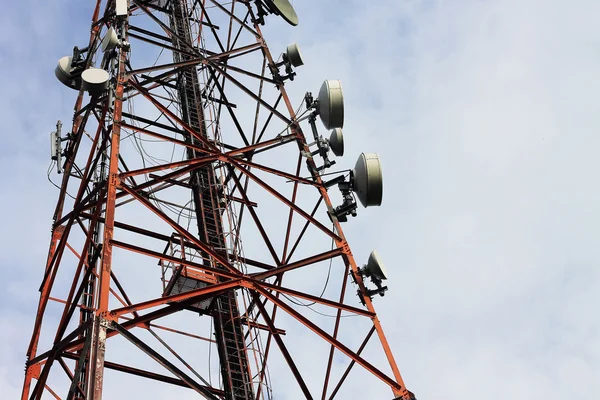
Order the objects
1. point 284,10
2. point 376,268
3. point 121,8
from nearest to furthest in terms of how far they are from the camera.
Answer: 1. point 376,268
2. point 121,8
3. point 284,10

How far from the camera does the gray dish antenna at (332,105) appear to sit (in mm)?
15438

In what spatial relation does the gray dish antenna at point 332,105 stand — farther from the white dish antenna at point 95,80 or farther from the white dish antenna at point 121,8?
the white dish antenna at point 121,8

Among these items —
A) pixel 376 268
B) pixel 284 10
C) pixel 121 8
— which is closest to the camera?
pixel 376 268

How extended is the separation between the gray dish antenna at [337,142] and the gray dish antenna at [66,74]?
20.8ft

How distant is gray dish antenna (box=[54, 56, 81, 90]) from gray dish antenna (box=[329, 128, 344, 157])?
635 centimetres

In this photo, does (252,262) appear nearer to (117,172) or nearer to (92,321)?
(117,172)

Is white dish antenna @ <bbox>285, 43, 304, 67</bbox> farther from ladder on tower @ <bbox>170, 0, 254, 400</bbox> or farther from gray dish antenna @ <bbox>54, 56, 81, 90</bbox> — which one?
gray dish antenna @ <bbox>54, 56, 81, 90</bbox>

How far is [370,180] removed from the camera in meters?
14.4

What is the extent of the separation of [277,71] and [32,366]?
9215 mm

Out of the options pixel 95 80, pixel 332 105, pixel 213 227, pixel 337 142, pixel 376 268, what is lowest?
pixel 376 268

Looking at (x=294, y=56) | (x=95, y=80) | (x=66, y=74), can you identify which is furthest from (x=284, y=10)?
(x=95, y=80)

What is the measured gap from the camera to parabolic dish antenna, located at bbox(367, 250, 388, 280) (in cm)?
1359

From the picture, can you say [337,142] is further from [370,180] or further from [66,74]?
[66,74]

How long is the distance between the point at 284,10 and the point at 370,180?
22.8 ft
